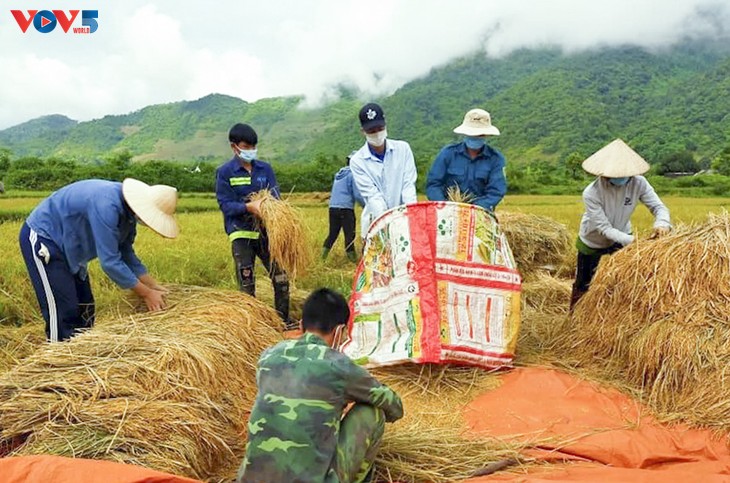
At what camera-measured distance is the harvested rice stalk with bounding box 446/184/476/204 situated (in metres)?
4.55

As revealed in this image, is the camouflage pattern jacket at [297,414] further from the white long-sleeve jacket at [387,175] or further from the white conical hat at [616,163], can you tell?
the white conical hat at [616,163]

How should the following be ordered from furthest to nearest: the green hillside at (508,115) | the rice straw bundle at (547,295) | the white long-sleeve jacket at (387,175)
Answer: the green hillside at (508,115) < the rice straw bundle at (547,295) < the white long-sleeve jacket at (387,175)

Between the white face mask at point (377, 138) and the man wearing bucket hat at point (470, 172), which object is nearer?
the white face mask at point (377, 138)

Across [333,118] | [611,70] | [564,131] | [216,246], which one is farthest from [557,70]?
[216,246]

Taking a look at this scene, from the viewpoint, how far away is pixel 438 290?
404 centimetres

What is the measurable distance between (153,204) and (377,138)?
168 cm

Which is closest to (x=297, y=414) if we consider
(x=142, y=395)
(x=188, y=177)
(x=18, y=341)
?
(x=142, y=395)

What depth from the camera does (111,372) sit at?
3215mm

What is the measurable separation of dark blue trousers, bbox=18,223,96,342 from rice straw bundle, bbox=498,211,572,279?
486 cm

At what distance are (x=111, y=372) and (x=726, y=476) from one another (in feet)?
9.28

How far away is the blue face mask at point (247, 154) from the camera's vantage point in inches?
180

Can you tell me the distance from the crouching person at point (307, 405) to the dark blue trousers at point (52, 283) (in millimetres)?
2069

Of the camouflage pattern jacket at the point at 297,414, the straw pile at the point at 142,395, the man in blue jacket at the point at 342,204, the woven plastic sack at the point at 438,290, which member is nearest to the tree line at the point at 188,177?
the man in blue jacket at the point at 342,204

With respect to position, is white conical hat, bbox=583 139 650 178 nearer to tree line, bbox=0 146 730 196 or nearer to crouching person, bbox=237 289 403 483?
crouching person, bbox=237 289 403 483
